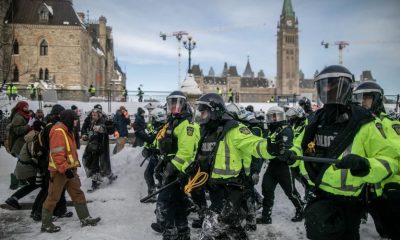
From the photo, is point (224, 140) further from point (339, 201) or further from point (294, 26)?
point (294, 26)

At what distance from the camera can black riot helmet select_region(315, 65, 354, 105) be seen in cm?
345

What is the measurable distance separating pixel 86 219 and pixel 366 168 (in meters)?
4.93

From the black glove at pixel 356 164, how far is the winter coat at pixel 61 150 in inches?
177

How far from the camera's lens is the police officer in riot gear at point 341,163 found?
9.87ft

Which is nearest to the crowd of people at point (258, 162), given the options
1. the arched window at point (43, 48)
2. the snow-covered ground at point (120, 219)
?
the snow-covered ground at point (120, 219)

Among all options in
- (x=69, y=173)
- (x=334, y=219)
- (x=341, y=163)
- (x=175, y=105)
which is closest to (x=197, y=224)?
(x=175, y=105)

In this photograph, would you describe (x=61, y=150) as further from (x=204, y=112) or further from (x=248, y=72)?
(x=248, y=72)

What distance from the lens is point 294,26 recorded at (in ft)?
437

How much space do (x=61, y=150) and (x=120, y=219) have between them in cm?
182

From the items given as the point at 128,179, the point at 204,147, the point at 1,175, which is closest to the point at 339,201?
the point at 204,147

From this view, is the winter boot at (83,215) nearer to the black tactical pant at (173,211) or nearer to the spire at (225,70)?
the black tactical pant at (173,211)

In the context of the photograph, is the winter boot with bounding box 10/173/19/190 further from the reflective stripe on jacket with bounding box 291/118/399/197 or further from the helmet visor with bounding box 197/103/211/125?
the reflective stripe on jacket with bounding box 291/118/399/197

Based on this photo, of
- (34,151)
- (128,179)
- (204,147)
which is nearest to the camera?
(204,147)

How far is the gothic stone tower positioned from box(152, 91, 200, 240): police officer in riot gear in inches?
A: 4945
